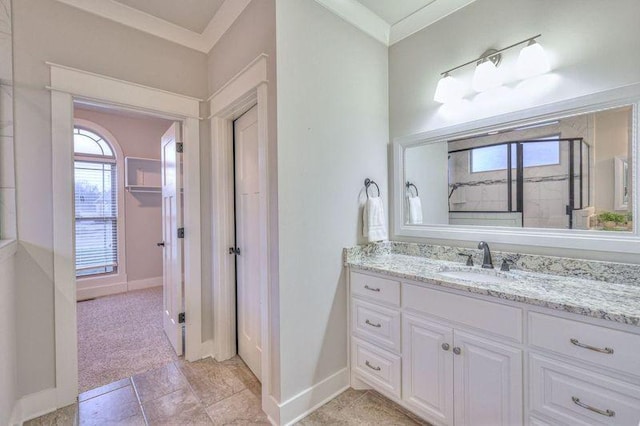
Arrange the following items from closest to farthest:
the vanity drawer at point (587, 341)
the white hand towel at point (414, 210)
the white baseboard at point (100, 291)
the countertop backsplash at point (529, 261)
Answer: the vanity drawer at point (587, 341)
the countertop backsplash at point (529, 261)
the white hand towel at point (414, 210)
the white baseboard at point (100, 291)

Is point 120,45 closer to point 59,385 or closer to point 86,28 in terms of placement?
point 86,28

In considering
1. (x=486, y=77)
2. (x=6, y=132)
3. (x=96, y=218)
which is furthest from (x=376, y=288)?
(x=96, y=218)

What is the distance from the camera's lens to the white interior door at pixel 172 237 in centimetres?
237

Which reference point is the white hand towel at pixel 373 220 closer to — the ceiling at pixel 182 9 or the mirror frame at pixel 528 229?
the mirror frame at pixel 528 229

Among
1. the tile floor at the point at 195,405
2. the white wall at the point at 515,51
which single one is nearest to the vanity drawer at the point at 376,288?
the tile floor at the point at 195,405

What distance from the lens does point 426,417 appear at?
157cm

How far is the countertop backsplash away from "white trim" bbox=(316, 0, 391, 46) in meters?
1.61

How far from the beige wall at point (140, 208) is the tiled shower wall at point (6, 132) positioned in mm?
2810

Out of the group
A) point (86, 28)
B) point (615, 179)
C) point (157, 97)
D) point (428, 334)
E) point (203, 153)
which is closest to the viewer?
point (615, 179)

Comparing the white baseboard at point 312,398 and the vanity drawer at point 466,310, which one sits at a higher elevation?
the vanity drawer at point 466,310

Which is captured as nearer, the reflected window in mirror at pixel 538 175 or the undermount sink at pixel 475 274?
the reflected window in mirror at pixel 538 175

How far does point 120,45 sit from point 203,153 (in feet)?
2.93

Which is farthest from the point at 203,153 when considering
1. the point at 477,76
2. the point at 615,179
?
the point at 615,179

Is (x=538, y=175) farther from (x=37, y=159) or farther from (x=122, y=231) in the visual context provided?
(x=122, y=231)
